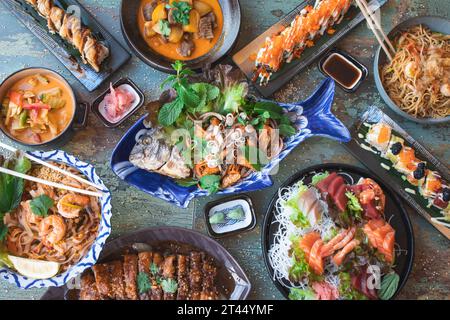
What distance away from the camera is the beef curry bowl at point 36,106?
311 centimetres

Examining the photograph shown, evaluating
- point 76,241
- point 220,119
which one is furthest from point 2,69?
point 220,119

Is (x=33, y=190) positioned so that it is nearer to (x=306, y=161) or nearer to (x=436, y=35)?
(x=306, y=161)

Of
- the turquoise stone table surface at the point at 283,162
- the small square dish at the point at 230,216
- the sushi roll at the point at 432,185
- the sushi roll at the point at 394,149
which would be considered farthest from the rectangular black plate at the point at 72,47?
the sushi roll at the point at 432,185

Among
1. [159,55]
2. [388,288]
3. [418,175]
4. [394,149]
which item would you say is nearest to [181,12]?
[159,55]

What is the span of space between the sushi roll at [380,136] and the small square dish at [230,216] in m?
0.91

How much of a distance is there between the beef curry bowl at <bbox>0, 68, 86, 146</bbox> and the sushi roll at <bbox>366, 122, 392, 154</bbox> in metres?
1.96

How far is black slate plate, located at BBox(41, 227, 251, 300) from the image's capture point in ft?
10.2

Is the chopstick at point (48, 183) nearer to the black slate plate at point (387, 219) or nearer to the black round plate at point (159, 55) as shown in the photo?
the black round plate at point (159, 55)

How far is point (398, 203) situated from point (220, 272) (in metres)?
1.25

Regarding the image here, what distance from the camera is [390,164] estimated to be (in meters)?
3.27

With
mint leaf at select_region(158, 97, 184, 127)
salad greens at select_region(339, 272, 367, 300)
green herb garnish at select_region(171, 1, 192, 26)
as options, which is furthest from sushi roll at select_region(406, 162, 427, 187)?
green herb garnish at select_region(171, 1, 192, 26)

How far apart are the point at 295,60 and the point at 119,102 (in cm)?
122

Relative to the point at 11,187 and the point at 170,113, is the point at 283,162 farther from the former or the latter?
the point at 11,187

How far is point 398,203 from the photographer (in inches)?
125
